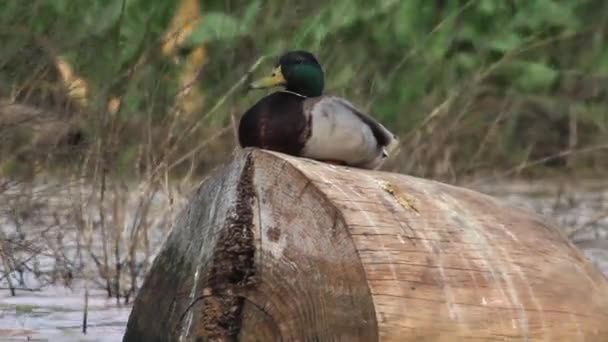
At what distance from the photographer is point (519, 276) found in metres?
4.50

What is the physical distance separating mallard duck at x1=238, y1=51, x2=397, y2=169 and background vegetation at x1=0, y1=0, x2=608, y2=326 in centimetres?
89

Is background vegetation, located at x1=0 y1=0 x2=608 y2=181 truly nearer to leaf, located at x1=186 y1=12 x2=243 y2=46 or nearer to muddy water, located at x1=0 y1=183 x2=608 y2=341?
leaf, located at x1=186 y1=12 x2=243 y2=46

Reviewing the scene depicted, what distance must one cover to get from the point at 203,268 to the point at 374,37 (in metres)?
4.34

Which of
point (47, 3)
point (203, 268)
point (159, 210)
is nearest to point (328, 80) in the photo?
point (159, 210)

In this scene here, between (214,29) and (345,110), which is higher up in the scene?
(214,29)

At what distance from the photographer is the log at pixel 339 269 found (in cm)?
410

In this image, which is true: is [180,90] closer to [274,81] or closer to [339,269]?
[274,81]

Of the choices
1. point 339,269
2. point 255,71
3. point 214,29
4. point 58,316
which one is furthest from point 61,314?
point 214,29

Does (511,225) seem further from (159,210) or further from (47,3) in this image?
(159,210)

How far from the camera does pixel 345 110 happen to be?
5191 mm

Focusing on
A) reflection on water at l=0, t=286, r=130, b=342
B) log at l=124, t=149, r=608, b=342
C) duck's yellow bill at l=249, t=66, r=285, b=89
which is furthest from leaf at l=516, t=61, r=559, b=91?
log at l=124, t=149, r=608, b=342

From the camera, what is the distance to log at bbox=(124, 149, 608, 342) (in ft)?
13.5

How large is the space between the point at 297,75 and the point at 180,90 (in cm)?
126

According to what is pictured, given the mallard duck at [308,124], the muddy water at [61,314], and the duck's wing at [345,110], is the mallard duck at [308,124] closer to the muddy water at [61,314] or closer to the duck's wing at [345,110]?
the duck's wing at [345,110]
